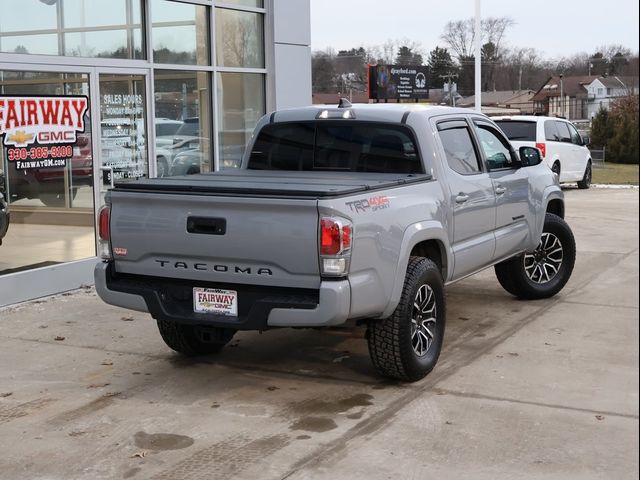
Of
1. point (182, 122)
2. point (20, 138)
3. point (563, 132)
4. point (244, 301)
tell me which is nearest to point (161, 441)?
point (244, 301)

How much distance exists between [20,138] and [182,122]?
9.19 ft

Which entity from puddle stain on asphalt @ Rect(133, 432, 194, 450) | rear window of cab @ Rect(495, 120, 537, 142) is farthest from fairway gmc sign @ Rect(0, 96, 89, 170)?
rear window of cab @ Rect(495, 120, 537, 142)

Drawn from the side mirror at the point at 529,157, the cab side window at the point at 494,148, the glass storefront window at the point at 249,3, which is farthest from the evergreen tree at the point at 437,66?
the cab side window at the point at 494,148

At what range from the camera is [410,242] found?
5746 mm

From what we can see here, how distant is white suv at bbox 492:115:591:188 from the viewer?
20016mm

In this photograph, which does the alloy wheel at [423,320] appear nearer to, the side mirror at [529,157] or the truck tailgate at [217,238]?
the truck tailgate at [217,238]

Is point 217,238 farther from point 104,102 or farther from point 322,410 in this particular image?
point 104,102

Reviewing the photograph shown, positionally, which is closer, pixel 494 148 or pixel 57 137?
pixel 494 148

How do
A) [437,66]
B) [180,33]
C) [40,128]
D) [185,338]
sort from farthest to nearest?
[437,66], [180,33], [40,128], [185,338]

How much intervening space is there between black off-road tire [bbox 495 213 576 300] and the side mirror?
727 mm

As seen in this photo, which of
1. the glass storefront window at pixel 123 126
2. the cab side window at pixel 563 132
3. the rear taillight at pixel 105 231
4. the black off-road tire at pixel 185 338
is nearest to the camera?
the rear taillight at pixel 105 231

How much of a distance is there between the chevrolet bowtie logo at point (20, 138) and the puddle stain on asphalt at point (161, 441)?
15.2 ft

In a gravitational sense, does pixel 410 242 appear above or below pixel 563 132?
below

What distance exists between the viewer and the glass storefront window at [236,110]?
39.1 feet
